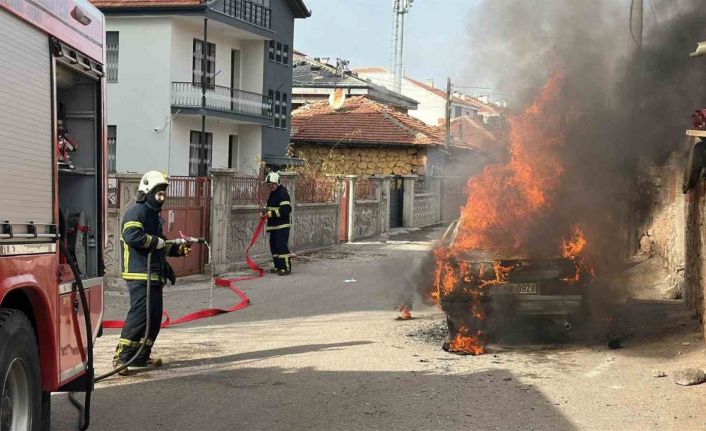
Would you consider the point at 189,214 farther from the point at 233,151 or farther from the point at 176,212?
the point at 233,151

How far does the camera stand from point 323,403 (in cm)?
691

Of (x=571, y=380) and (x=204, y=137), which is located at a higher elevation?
(x=204, y=137)

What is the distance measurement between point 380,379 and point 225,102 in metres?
28.8

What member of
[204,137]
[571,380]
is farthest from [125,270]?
[204,137]

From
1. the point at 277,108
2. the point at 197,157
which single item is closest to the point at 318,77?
the point at 277,108

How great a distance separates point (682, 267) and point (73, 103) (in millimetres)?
9194

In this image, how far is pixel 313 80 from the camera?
176ft

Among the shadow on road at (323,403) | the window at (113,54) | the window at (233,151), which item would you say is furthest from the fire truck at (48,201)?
the window at (233,151)

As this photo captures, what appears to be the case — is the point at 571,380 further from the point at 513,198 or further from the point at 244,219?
the point at 244,219

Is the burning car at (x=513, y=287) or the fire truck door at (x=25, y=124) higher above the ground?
the fire truck door at (x=25, y=124)

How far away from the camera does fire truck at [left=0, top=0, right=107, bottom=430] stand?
4160 millimetres

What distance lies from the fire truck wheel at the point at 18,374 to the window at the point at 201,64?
2981 centimetres

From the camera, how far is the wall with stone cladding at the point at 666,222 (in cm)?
1222

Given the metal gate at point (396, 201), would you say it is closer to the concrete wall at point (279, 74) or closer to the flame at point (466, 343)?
the concrete wall at point (279, 74)
